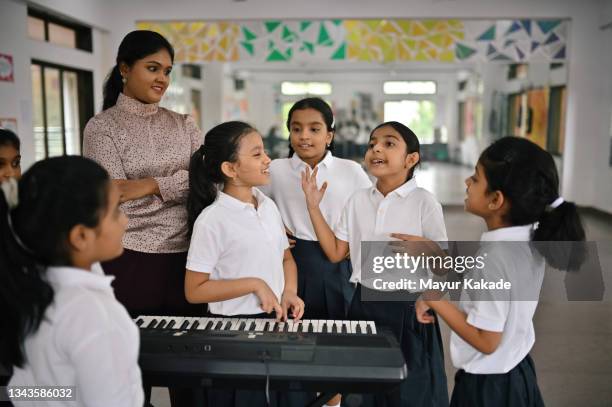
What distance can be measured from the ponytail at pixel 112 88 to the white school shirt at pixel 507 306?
1416 mm

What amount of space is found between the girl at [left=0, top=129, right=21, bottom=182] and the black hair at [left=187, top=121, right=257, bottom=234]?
2.03ft

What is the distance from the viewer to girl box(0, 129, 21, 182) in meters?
1.93

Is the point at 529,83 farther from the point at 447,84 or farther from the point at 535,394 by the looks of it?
the point at 535,394

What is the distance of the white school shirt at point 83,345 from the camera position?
1141 mm

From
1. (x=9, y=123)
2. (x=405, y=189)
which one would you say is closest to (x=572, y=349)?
(x=405, y=189)

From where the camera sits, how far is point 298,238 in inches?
100

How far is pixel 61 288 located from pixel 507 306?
112 cm

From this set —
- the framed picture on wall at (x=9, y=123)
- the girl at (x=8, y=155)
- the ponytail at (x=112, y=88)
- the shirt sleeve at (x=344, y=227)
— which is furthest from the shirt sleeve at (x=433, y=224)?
the framed picture on wall at (x=9, y=123)

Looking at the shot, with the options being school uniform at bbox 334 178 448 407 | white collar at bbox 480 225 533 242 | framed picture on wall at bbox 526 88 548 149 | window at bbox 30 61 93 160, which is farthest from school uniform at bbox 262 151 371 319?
framed picture on wall at bbox 526 88 548 149

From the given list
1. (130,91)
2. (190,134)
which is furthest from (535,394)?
(130,91)

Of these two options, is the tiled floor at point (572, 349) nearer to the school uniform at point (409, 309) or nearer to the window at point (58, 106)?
the school uniform at point (409, 309)

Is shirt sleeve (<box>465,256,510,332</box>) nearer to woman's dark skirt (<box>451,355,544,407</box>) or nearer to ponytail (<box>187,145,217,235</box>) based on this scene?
woman's dark skirt (<box>451,355,544,407</box>)

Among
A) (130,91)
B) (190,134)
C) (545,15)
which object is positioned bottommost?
(190,134)

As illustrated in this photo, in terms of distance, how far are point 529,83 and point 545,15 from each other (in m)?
2.53
